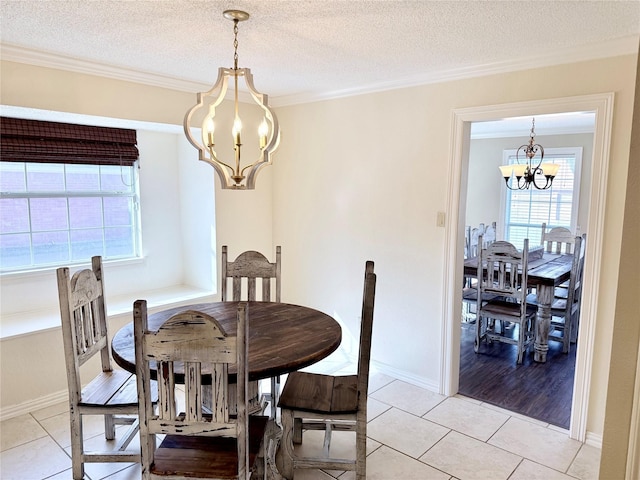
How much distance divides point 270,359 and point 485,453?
152cm

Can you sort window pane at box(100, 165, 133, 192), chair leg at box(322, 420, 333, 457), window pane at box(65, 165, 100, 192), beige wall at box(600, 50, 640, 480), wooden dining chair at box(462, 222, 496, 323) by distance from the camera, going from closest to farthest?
beige wall at box(600, 50, 640, 480) → chair leg at box(322, 420, 333, 457) → window pane at box(65, 165, 100, 192) → window pane at box(100, 165, 133, 192) → wooden dining chair at box(462, 222, 496, 323)

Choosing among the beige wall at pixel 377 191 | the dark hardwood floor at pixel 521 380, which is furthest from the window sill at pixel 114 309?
the dark hardwood floor at pixel 521 380

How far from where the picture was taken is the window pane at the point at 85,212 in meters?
3.73

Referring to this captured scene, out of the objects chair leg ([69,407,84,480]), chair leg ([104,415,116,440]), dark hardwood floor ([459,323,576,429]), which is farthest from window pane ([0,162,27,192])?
dark hardwood floor ([459,323,576,429])

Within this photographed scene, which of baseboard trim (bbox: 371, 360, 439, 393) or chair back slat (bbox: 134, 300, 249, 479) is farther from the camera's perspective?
baseboard trim (bbox: 371, 360, 439, 393)

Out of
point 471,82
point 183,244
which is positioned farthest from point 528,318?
point 183,244

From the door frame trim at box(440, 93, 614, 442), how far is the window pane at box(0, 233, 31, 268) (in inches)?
126

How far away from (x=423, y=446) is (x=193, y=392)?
5.37ft

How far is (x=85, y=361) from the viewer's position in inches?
90.4

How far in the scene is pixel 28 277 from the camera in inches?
135

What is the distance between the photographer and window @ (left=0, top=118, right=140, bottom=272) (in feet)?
11.0

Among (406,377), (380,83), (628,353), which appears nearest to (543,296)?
(406,377)

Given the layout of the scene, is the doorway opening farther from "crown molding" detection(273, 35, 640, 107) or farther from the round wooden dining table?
the round wooden dining table

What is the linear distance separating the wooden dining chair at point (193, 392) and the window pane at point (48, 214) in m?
2.43
